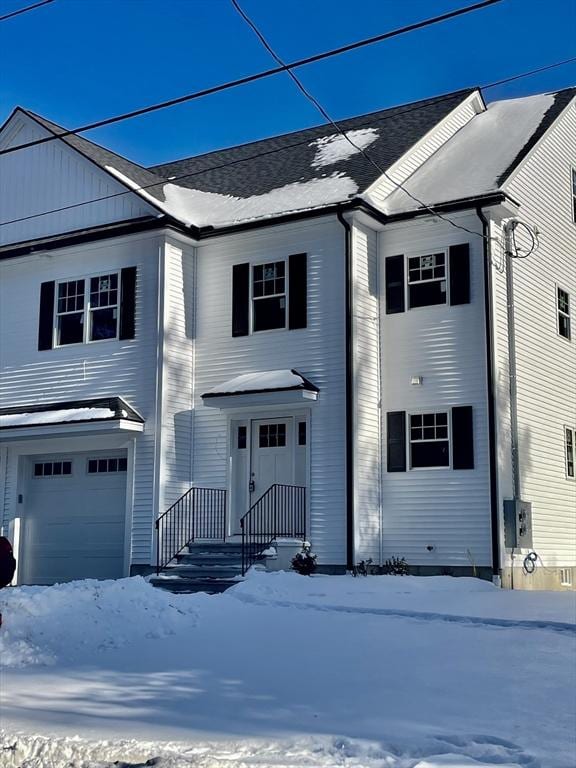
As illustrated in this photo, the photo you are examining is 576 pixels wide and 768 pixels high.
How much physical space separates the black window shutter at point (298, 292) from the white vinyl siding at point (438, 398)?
57.2 inches

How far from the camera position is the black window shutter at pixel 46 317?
781 inches

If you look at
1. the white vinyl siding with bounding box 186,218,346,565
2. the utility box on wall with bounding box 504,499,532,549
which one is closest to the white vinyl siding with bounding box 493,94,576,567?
the utility box on wall with bounding box 504,499,532,549

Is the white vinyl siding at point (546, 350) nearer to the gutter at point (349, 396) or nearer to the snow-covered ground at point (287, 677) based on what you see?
the gutter at point (349, 396)

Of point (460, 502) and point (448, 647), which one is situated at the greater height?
point (460, 502)

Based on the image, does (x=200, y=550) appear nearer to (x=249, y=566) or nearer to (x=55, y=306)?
(x=249, y=566)

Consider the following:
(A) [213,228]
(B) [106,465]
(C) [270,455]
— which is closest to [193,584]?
(C) [270,455]

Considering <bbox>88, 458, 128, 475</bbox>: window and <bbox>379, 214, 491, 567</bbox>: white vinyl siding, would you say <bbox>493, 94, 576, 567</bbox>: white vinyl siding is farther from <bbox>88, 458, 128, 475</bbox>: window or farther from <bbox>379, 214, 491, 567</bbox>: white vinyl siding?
<bbox>88, 458, 128, 475</bbox>: window

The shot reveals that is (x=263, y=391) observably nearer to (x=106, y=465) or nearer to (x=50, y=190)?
(x=106, y=465)

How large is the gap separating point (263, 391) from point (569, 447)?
674cm

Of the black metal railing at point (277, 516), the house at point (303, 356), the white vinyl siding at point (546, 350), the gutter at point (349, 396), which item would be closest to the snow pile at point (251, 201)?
the house at point (303, 356)

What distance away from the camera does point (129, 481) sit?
18.2 metres

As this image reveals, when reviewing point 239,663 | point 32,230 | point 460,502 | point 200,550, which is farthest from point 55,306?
point 239,663

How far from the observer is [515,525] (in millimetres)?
16344

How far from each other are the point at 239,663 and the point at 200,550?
24.8 feet
